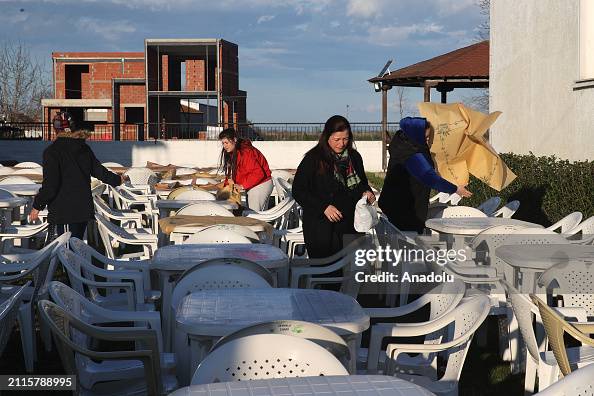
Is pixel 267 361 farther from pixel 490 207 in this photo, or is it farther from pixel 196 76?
pixel 196 76

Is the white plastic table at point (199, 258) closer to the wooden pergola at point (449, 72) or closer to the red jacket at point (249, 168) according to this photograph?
the red jacket at point (249, 168)

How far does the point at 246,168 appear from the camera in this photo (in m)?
10.7

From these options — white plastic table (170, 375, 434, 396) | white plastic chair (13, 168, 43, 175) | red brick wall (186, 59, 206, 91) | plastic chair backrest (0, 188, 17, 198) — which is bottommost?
white plastic table (170, 375, 434, 396)

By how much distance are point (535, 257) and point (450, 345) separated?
2.11 metres

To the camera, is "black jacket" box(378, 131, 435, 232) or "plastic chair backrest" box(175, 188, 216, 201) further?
"plastic chair backrest" box(175, 188, 216, 201)

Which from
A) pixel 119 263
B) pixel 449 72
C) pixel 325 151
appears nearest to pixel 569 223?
pixel 325 151

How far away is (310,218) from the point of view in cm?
686

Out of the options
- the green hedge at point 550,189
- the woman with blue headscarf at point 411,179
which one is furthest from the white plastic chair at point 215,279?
the green hedge at point 550,189

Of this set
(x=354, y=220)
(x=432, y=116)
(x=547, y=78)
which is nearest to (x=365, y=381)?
(x=354, y=220)

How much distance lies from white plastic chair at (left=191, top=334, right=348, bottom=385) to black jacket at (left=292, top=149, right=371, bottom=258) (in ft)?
11.9

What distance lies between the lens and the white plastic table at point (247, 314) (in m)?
3.96

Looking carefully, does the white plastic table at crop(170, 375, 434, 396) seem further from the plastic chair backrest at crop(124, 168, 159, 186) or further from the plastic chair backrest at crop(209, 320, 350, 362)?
the plastic chair backrest at crop(124, 168, 159, 186)

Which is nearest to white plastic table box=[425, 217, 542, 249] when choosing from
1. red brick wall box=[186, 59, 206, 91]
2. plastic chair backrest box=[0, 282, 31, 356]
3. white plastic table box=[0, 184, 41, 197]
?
plastic chair backrest box=[0, 282, 31, 356]

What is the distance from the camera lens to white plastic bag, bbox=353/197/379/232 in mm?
6527
